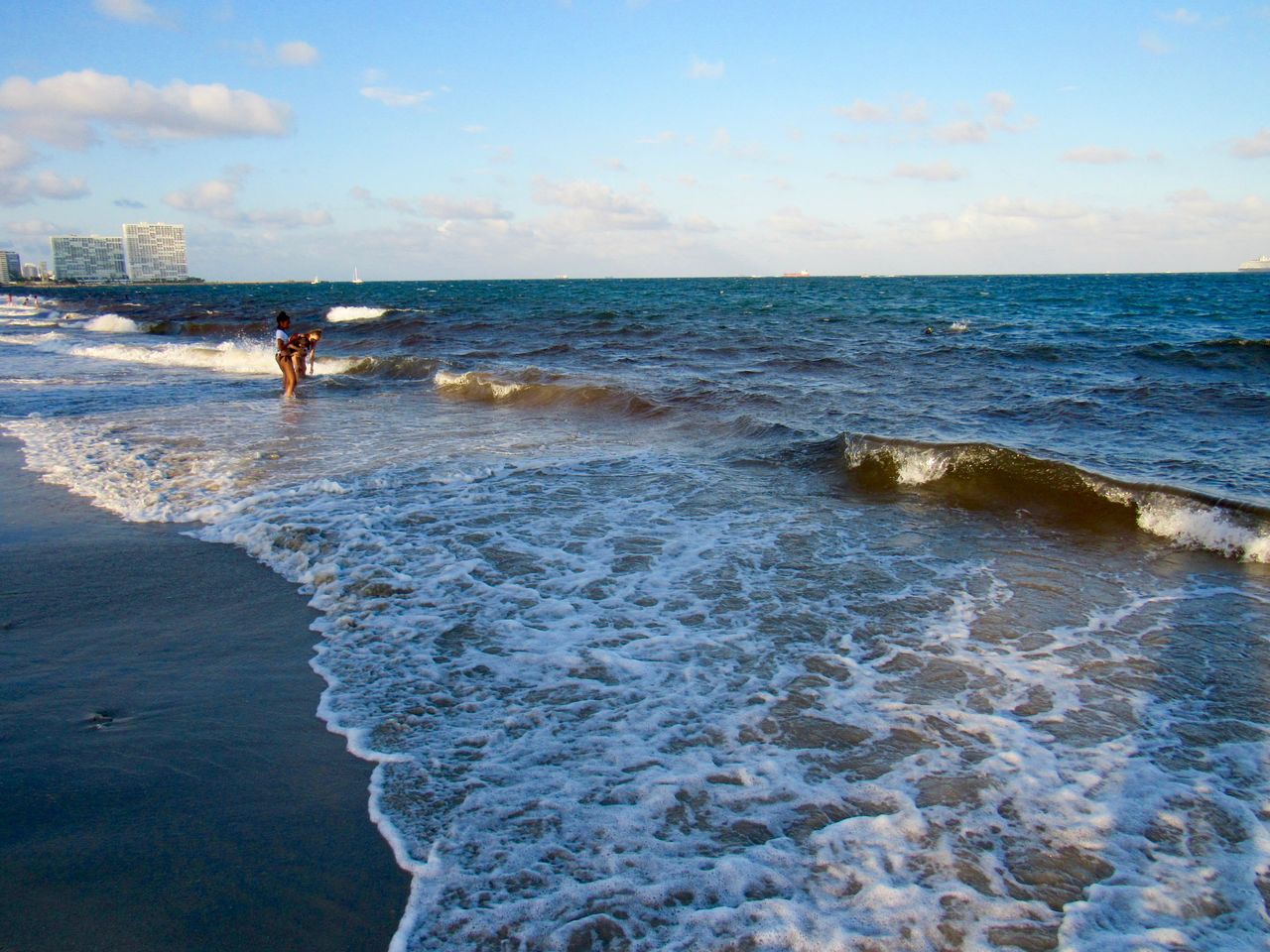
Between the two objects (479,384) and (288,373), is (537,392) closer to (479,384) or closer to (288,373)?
(479,384)

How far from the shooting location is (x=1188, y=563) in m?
6.52

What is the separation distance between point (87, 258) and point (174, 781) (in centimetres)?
22552

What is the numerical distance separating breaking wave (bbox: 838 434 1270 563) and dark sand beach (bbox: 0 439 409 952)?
6702 mm

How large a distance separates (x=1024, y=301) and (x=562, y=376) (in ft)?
116

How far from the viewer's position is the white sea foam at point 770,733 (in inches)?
107

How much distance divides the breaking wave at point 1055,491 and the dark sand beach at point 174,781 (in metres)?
6.70

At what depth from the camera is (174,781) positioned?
3318 mm

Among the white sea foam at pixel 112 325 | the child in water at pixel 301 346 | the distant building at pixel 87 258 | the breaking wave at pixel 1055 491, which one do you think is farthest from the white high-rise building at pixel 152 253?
the breaking wave at pixel 1055 491

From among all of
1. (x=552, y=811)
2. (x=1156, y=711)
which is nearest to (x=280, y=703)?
(x=552, y=811)

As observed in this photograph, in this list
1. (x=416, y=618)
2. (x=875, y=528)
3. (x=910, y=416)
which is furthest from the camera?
(x=910, y=416)

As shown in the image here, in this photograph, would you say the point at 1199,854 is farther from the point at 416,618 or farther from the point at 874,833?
the point at 416,618

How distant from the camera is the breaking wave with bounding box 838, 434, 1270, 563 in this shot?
688cm

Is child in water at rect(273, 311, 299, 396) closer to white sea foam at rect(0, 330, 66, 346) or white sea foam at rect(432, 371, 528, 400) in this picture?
white sea foam at rect(432, 371, 528, 400)

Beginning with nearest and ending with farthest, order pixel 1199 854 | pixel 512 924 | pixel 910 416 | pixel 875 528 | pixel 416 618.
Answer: pixel 512 924
pixel 1199 854
pixel 416 618
pixel 875 528
pixel 910 416
